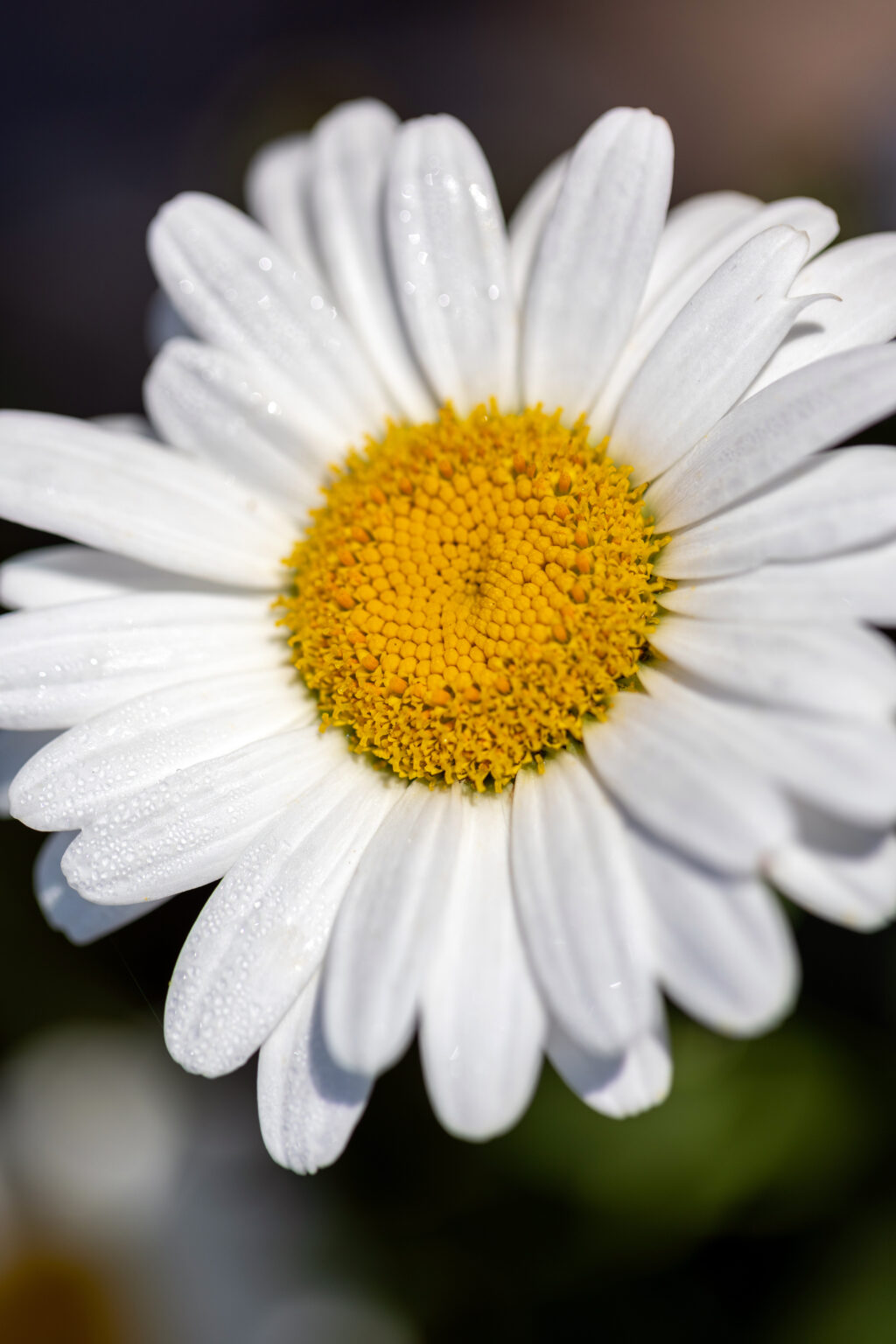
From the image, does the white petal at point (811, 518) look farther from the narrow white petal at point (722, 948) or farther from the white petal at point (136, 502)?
the white petal at point (136, 502)

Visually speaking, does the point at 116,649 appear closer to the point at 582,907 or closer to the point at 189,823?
the point at 189,823

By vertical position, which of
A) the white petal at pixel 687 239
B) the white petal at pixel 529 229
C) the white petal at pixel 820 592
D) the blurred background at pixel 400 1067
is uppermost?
the white petal at pixel 687 239

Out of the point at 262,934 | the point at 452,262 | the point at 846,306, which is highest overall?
the point at 846,306

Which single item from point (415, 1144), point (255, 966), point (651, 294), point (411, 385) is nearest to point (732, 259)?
point (651, 294)

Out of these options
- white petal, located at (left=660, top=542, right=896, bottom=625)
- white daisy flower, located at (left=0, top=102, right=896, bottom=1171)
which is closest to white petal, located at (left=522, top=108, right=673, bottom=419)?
white daisy flower, located at (left=0, top=102, right=896, bottom=1171)

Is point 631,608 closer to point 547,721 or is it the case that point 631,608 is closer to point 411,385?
point 547,721

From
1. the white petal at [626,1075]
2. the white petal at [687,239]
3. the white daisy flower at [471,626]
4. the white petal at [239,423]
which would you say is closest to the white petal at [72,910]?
the white daisy flower at [471,626]

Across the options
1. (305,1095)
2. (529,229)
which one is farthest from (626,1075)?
(529,229)
